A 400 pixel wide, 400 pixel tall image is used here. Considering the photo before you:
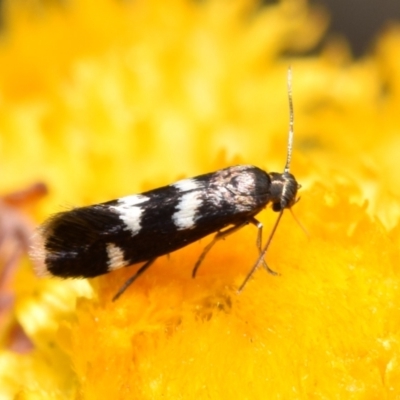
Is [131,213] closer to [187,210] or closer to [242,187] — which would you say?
[187,210]

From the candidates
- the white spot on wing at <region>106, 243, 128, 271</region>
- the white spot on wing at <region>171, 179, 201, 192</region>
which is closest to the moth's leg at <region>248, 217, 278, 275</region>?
the white spot on wing at <region>171, 179, 201, 192</region>

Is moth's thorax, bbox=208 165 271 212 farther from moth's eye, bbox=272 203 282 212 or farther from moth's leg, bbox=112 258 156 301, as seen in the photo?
moth's leg, bbox=112 258 156 301

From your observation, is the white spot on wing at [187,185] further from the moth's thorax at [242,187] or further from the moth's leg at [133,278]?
the moth's leg at [133,278]

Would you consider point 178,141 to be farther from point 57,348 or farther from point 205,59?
point 57,348

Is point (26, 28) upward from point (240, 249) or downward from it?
upward

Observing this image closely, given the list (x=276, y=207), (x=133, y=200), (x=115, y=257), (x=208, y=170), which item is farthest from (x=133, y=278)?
(x=208, y=170)

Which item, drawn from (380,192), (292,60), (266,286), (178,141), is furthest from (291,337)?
(292,60)

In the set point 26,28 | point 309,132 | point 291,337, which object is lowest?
point 309,132
